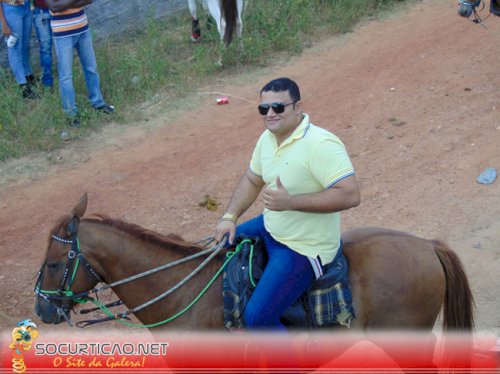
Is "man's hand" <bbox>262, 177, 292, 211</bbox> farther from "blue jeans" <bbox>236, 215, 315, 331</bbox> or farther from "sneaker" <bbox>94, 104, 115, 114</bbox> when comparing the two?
"sneaker" <bbox>94, 104, 115, 114</bbox>

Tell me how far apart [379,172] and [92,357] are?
4.29 meters

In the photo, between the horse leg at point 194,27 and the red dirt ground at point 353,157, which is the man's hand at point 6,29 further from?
the horse leg at point 194,27

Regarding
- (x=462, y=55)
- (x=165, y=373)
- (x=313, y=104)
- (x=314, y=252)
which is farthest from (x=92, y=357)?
(x=462, y=55)

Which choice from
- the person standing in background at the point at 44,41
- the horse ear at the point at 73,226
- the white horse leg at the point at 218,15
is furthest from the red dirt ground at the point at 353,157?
the horse ear at the point at 73,226

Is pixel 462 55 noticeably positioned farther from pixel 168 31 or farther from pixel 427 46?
pixel 168 31

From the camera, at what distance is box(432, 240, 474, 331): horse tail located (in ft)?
15.9

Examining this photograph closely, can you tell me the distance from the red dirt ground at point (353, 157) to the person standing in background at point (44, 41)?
1510 mm

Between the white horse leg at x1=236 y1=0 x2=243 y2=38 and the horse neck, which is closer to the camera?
the horse neck

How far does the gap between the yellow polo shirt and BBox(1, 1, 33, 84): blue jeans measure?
670 centimetres

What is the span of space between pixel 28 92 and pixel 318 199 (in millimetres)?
7295

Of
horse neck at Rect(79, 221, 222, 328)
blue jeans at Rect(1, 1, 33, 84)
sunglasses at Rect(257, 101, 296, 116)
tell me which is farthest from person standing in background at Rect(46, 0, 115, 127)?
sunglasses at Rect(257, 101, 296, 116)

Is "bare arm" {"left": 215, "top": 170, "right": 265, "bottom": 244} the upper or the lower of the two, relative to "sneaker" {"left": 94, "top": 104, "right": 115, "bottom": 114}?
upper

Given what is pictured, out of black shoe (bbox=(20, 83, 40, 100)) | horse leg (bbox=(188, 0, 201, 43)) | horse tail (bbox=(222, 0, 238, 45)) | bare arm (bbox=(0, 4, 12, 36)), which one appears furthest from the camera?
horse leg (bbox=(188, 0, 201, 43))

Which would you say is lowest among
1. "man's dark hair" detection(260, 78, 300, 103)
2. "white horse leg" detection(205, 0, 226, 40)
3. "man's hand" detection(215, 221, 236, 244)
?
"white horse leg" detection(205, 0, 226, 40)
